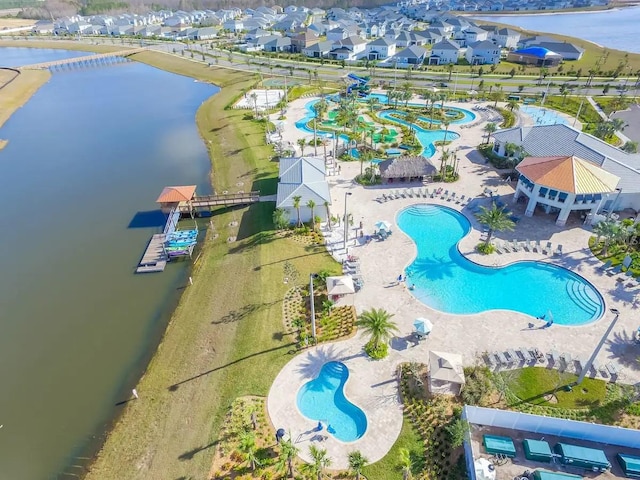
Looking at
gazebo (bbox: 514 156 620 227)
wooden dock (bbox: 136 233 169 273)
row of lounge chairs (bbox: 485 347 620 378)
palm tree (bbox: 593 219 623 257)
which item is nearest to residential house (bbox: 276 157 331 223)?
wooden dock (bbox: 136 233 169 273)

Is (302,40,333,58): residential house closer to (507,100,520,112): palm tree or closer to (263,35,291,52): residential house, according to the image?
(263,35,291,52): residential house

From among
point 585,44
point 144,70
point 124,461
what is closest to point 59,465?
point 124,461

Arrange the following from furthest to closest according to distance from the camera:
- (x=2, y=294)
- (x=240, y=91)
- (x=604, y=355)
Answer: (x=240, y=91) → (x=2, y=294) → (x=604, y=355)

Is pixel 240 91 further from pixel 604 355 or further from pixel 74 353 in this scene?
pixel 604 355

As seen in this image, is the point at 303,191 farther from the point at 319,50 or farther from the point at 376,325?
the point at 319,50

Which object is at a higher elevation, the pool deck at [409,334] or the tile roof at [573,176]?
the tile roof at [573,176]

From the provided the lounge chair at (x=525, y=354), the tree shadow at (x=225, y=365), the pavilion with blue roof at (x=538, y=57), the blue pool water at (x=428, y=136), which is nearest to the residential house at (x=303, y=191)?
the tree shadow at (x=225, y=365)

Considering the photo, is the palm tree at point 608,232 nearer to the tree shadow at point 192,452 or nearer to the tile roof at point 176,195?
the tree shadow at point 192,452
